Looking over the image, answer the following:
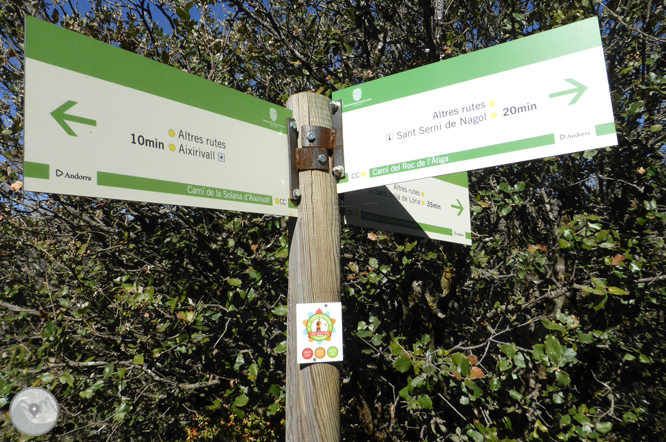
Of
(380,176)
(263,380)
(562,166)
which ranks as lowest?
(263,380)

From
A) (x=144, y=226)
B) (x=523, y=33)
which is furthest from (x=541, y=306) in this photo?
(x=144, y=226)

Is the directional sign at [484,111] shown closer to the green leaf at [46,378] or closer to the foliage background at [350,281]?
the foliage background at [350,281]

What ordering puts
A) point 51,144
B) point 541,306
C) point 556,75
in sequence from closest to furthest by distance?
point 51,144, point 556,75, point 541,306

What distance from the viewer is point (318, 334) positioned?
1525 millimetres

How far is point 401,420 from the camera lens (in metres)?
3.93

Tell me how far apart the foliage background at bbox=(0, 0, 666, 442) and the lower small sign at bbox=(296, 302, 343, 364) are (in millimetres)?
1135

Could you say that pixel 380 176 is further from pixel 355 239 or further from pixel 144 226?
pixel 144 226

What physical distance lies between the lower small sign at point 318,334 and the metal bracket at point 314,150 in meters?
0.41

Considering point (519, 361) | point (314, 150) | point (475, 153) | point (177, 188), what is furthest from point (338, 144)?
point (519, 361)

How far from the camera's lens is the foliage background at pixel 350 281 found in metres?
3.05

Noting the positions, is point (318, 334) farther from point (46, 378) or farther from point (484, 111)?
point (46, 378)

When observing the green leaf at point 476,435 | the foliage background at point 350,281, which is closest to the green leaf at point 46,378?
the foliage background at point 350,281

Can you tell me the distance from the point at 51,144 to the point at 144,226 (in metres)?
3.01

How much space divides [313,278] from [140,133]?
0.72 meters
